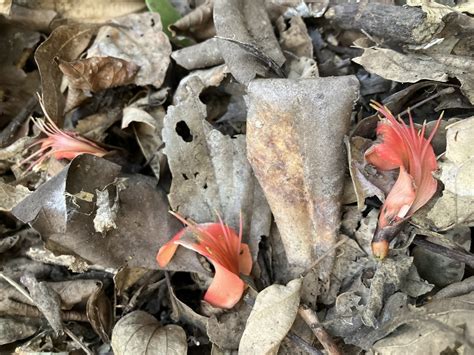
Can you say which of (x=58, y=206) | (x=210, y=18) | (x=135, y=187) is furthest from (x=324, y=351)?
(x=210, y=18)

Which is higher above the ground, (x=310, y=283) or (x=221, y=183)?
(x=221, y=183)

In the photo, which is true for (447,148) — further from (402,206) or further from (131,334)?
(131,334)

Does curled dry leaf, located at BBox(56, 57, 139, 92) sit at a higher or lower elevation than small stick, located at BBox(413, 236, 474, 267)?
higher

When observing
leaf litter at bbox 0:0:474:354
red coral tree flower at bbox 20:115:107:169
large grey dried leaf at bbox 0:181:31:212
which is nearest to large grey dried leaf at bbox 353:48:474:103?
leaf litter at bbox 0:0:474:354

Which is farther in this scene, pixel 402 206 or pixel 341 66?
pixel 341 66

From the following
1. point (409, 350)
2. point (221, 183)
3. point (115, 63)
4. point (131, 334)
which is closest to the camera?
point (409, 350)

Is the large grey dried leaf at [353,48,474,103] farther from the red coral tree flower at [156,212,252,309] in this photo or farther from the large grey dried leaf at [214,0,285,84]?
the red coral tree flower at [156,212,252,309]
